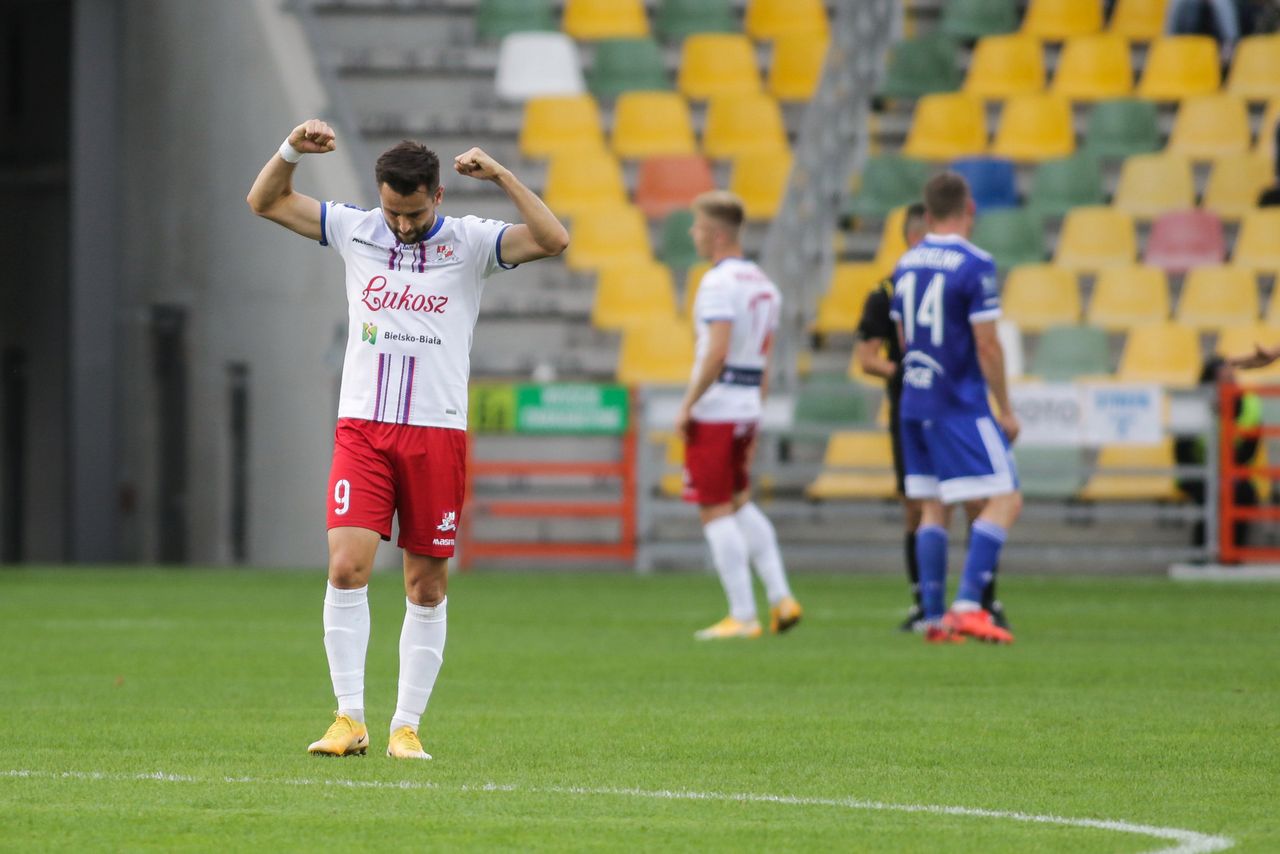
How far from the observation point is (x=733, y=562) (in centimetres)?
1184

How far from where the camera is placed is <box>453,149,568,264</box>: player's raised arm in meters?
6.88

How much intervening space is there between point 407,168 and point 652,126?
14541 mm

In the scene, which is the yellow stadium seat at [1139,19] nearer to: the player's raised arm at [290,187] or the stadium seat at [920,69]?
the stadium seat at [920,69]

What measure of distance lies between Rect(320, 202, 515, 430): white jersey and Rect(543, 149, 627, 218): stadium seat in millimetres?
13539

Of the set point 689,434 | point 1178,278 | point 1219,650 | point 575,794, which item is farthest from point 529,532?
point 575,794

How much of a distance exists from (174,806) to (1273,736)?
359 centimetres

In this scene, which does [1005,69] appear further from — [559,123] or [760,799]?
[760,799]

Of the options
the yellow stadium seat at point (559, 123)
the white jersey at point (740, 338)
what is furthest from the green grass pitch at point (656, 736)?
the yellow stadium seat at point (559, 123)

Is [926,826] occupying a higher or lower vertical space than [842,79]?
lower

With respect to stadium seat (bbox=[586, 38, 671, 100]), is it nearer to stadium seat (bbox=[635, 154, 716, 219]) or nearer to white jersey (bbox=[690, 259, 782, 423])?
stadium seat (bbox=[635, 154, 716, 219])

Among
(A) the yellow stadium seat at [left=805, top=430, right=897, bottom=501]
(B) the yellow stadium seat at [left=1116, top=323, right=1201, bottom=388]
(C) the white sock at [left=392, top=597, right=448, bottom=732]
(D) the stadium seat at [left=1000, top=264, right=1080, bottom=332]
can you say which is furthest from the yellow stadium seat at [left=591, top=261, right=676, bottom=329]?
(C) the white sock at [left=392, top=597, right=448, bottom=732]

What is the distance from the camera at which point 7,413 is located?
24.8 m

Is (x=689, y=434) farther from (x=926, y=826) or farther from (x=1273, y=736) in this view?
(x=926, y=826)

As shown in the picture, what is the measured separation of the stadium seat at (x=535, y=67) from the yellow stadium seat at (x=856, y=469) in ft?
15.4
